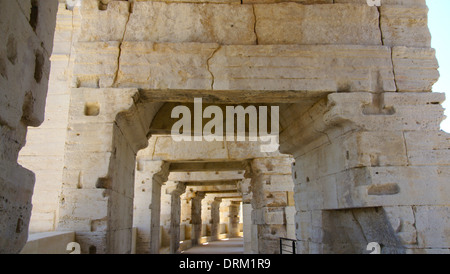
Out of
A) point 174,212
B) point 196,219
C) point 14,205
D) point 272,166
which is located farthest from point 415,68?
point 196,219

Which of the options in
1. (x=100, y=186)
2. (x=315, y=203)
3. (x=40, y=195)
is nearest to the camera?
(x=100, y=186)

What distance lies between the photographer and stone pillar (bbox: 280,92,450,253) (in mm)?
3750

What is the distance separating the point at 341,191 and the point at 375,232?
60 centimetres

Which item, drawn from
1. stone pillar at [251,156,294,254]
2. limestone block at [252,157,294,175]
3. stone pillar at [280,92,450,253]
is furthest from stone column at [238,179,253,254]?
stone pillar at [280,92,450,253]

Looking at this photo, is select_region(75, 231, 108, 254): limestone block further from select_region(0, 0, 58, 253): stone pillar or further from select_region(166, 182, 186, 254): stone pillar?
select_region(166, 182, 186, 254): stone pillar

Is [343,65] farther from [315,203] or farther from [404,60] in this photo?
[315,203]

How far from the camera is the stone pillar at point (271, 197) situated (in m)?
8.67

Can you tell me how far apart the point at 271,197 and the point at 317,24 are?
210 inches

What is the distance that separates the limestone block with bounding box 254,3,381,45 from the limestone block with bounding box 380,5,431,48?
0.38 ft

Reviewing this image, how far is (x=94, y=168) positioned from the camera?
12.5 feet

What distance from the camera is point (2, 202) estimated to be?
5.98ft

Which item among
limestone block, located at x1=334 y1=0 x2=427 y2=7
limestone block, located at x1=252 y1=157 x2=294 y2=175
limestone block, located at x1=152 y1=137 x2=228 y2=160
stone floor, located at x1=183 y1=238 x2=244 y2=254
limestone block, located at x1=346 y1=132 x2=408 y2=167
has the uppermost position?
limestone block, located at x1=334 y1=0 x2=427 y2=7
